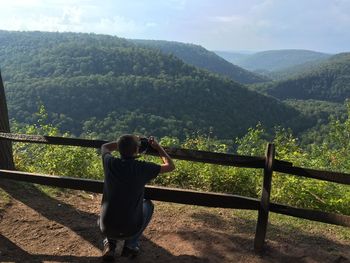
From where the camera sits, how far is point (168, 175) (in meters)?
8.37

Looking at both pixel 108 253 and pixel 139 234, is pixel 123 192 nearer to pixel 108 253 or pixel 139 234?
pixel 139 234

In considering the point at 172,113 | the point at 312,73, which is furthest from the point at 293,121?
the point at 312,73

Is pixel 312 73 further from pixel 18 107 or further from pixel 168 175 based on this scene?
pixel 168 175

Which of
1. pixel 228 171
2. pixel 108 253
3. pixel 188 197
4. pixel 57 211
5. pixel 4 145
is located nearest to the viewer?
pixel 108 253

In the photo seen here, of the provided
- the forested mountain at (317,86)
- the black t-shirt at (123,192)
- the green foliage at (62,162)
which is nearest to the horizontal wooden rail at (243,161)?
the black t-shirt at (123,192)

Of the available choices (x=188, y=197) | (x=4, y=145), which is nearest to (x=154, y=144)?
(x=188, y=197)

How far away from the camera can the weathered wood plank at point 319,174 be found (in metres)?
4.69

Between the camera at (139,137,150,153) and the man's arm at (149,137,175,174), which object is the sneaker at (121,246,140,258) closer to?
the man's arm at (149,137,175,174)

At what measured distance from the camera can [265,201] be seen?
16.1ft

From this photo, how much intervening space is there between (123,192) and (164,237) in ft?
4.79

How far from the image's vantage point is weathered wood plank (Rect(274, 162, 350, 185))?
469 cm

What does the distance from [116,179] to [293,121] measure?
292 ft

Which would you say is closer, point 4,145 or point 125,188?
point 125,188

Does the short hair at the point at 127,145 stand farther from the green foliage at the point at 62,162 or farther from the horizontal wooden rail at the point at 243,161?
the green foliage at the point at 62,162
